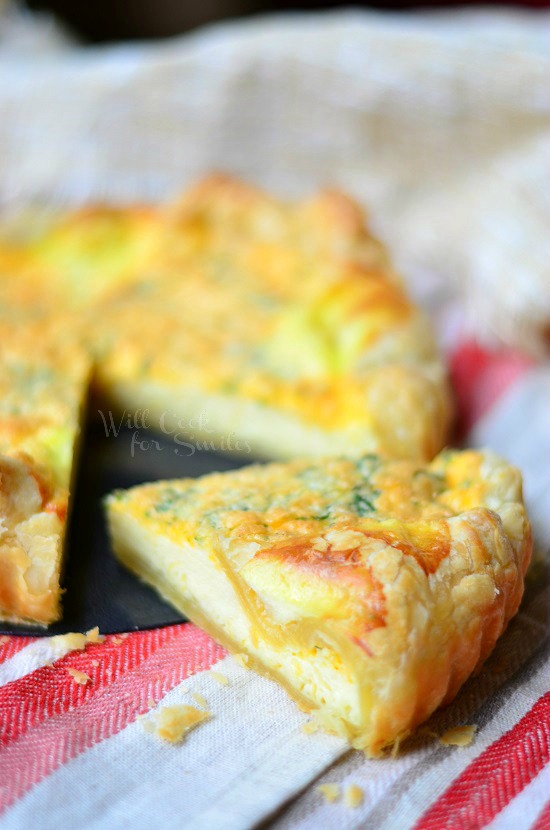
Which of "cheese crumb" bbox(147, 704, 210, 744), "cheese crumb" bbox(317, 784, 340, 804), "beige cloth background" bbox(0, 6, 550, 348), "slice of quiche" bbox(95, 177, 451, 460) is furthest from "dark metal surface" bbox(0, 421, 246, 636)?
"beige cloth background" bbox(0, 6, 550, 348)

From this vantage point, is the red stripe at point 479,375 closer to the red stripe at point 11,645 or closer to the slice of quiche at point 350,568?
the slice of quiche at point 350,568

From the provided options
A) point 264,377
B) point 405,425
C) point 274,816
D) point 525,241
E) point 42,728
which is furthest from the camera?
point 525,241

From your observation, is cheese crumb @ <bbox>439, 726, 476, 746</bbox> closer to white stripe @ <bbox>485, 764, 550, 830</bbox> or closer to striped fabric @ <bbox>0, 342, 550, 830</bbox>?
striped fabric @ <bbox>0, 342, 550, 830</bbox>

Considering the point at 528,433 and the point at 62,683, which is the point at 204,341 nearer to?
the point at 528,433

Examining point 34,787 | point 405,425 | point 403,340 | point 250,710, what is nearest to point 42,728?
point 34,787

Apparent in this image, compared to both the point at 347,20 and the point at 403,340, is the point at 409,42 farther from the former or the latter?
the point at 403,340

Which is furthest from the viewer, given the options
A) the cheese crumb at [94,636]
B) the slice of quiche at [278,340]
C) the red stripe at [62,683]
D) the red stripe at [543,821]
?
the slice of quiche at [278,340]

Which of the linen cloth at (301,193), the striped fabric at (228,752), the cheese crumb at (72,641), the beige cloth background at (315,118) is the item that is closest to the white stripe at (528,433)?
the linen cloth at (301,193)
